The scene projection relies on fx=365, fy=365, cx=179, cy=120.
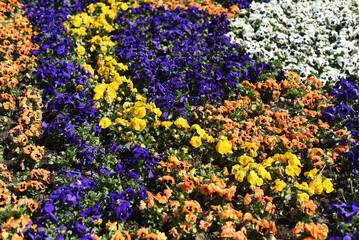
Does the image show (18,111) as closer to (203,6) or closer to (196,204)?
(196,204)

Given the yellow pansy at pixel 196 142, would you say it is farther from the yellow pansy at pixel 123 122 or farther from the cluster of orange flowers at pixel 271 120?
the yellow pansy at pixel 123 122

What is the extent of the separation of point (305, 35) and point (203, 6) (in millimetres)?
2504

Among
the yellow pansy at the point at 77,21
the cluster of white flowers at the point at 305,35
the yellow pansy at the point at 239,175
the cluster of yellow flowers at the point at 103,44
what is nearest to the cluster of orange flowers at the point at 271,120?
the yellow pansy at the point at 239,175

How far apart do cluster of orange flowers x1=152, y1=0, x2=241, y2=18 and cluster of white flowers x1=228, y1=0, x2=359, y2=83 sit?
10.0 inches

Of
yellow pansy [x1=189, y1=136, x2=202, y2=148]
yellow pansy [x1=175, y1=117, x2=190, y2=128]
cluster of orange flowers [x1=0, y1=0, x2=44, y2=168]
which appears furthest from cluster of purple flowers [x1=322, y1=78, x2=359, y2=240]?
cluster of orange flowers [x1=0, y1=0, x2=44, y2=168]

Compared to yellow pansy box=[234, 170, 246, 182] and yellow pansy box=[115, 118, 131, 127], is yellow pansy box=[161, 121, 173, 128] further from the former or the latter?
yellow pansy box=[234, 170, 246, 182]

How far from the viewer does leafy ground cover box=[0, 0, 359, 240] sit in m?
4.15

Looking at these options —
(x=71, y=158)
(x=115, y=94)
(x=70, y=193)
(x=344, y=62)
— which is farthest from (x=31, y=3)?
(x=344, y=62)

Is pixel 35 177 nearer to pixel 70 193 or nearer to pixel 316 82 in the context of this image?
pixel 70 193

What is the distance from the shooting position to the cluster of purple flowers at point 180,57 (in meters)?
5.99

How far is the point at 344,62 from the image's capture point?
7082 mm

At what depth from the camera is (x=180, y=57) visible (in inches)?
262

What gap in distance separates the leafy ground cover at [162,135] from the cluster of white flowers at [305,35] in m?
0.17

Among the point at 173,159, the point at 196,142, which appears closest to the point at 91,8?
the point at 196,142
